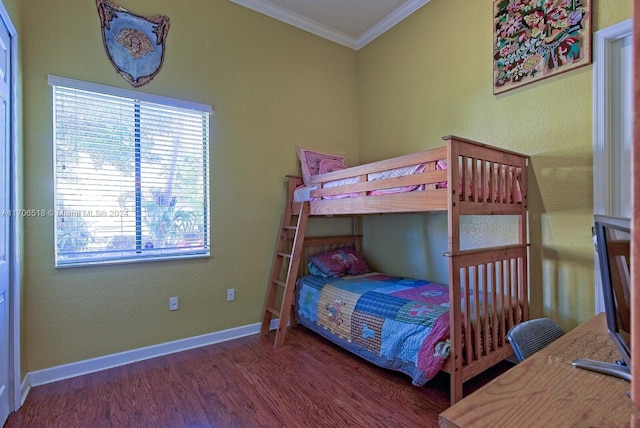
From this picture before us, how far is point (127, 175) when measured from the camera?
2482 mm

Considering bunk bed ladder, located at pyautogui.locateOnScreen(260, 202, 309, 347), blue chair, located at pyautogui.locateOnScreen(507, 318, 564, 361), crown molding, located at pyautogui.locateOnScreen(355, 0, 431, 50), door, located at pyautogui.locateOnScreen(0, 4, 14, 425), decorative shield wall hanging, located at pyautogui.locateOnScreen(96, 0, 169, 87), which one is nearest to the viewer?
blue chair, located at pyautogui.locateOnScreen(507, 318, 564, 361)

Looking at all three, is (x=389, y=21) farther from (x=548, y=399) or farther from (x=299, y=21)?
(x=548, y=399)

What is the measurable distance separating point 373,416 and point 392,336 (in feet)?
1.61

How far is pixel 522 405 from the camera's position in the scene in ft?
2.56

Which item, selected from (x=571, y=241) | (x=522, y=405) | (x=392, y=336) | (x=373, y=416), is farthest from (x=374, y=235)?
(x=522, y=405)

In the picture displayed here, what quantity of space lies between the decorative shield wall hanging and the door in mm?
675

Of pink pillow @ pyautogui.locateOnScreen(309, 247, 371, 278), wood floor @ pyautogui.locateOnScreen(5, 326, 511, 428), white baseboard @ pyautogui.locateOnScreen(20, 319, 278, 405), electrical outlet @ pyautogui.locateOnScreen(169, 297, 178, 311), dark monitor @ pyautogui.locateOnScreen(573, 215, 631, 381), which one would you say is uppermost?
dark monitor @ pyautogui.locateOnScreen(573, 215, 631, 381)

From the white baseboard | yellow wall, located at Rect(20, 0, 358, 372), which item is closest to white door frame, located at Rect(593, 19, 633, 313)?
yellow wall, located at Rect(20, 0, 358, 372)

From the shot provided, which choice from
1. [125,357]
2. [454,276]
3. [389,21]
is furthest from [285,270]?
[389,21]

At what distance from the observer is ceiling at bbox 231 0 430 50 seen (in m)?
3.05

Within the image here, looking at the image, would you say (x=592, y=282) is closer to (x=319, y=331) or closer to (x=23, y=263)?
(x=319, y=331)

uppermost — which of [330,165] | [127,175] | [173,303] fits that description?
[330,165]

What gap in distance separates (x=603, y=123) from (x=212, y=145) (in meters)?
2.85

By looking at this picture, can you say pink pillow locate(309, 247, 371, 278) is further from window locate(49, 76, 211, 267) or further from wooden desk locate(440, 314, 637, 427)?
wooden desk locate(440, 314, 637, 427)
